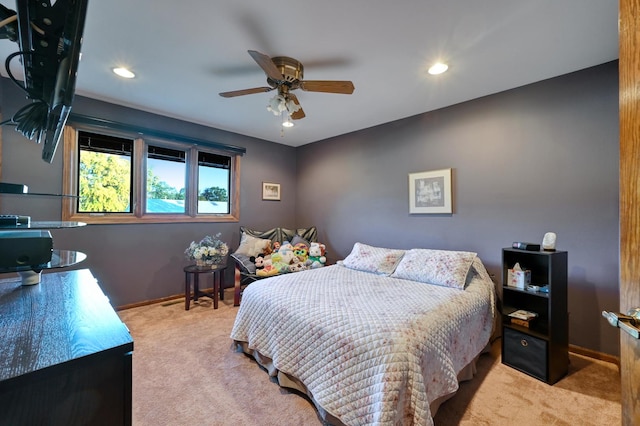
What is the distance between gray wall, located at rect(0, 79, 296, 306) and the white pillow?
0.35 m

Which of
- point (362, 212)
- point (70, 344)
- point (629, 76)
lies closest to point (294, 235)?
point (362, 212)

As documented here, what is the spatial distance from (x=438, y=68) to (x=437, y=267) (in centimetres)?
177

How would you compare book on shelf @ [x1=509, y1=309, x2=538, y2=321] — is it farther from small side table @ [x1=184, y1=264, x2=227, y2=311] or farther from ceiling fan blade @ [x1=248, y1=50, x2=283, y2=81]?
small side table @ [x1=184, y1=264, x2=227, y2=311]

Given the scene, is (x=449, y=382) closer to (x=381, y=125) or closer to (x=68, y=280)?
(x=68, y=280)

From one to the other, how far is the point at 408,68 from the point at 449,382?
2371mm

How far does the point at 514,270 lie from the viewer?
7.43 feet

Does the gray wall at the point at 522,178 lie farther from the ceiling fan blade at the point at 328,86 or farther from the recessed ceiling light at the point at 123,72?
the recessed ceiling light at the point at 123,72

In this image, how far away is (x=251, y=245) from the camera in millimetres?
3908

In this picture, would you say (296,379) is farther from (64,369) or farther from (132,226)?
(132,226)

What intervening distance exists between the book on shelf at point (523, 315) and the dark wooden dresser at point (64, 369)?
103 inches

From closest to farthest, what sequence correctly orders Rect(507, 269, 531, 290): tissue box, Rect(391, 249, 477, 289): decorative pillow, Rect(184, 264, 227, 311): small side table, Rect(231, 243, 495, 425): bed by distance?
Rect(231, 243, 495, 425): bed, Rect(507, 269, 531, 290): tissue box, Rect(391, 249, 477, 289): decorative pillow, Rect(184, 264, 227, 311): small side table

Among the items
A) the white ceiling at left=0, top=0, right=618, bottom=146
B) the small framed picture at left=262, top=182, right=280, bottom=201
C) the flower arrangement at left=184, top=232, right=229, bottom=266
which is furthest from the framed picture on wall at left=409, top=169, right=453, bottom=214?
the flower arrangement at left=184, top=232, right=229, bottom=266

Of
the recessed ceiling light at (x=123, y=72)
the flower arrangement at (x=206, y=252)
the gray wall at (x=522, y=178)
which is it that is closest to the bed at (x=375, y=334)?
the gray wall at (x=522, y=178)

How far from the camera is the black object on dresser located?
199 centimetres
